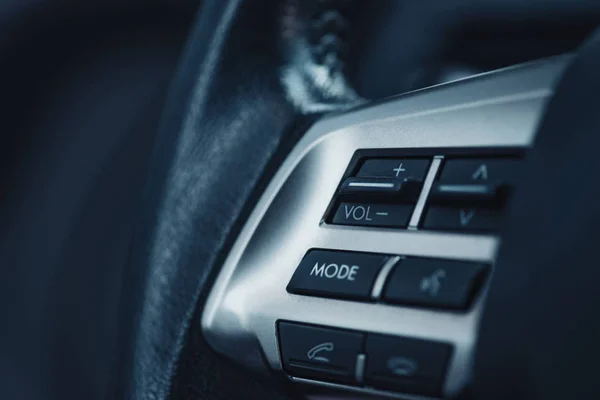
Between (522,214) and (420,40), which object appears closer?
(522,214)

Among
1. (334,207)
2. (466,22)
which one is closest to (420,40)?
(466,22)

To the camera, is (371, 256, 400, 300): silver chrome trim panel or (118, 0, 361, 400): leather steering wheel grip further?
(118, 0, 361, 400): leather steering wheel grip

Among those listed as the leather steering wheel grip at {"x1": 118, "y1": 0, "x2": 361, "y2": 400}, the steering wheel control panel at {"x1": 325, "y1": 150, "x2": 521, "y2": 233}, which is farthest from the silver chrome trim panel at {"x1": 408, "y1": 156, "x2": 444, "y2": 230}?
the leather steering wheel grip at {"x1": 118, "y1": 0, "x2": 361, "y2": 400}

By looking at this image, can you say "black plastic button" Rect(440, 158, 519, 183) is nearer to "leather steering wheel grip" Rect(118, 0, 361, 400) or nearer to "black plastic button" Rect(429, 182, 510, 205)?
"black plastic button" Rect(429, 182, 510, 205)

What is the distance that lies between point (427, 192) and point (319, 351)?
0.30 feet

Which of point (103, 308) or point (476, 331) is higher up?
point (103, 308)

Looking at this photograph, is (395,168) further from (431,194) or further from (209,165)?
(209,165)

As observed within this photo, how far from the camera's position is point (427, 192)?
42cm

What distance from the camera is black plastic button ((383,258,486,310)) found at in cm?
38

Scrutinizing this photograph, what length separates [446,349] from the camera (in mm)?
379

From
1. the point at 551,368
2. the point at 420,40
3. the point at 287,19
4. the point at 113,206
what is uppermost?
the point at 420,40

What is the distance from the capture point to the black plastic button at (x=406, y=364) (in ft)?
1.25

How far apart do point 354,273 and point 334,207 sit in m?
0.05

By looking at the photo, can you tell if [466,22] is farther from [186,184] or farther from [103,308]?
[186,184]
